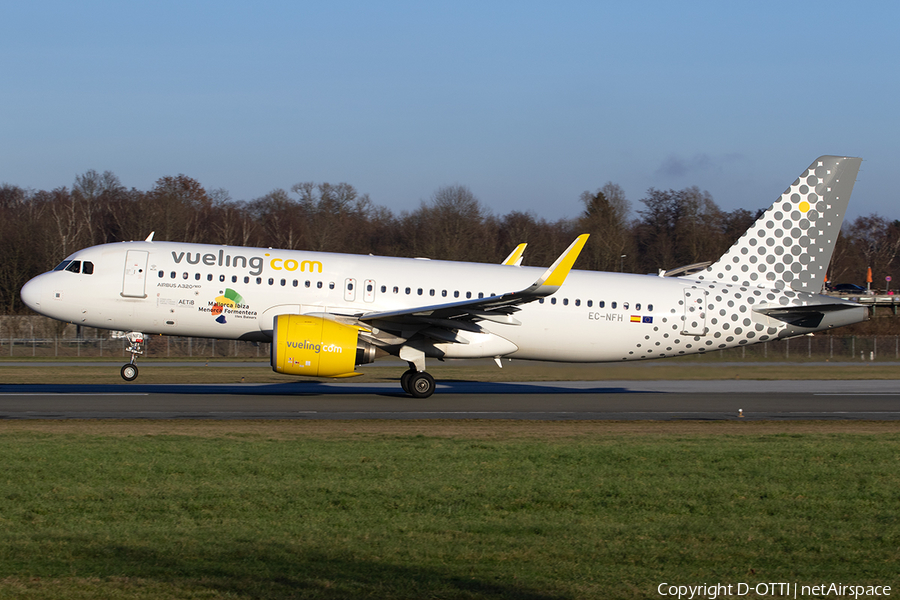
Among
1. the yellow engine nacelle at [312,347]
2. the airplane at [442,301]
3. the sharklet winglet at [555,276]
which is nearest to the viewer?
the sharklet winglet at [555,276]

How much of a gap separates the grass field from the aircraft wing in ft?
19.4

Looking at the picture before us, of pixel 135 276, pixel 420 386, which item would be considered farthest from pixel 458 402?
pixel 135 276

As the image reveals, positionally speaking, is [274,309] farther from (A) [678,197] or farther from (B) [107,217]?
(A) [678,197]

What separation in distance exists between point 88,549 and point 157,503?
5.74 feet

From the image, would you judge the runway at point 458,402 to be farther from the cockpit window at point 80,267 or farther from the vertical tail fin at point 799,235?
the vertical tail fin at point 799,235

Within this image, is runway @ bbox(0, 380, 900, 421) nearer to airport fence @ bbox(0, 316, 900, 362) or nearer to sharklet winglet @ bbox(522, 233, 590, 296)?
sharklet winglet @ bbox(522, 233, 590, 296)

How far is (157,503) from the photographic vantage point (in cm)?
880

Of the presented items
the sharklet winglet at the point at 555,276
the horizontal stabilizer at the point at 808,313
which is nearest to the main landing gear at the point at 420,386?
the sharklet winglet at the point at 555,276

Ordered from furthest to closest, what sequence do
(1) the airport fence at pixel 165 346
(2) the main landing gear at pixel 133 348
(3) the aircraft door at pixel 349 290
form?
1. (1) the airport fence at pixel 165 346
2. (2) the main landing gear at pixel 133 348
3. (3) the aircraft door at pixel 349 290

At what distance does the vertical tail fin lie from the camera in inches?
935

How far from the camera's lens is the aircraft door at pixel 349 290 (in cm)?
2175

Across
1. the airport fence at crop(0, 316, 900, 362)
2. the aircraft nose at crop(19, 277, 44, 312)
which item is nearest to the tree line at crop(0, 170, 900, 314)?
the airport fence at crop(0, 316, 900, 362)

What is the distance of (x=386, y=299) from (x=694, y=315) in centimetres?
860

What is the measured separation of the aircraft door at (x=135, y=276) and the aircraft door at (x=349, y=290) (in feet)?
17.1
